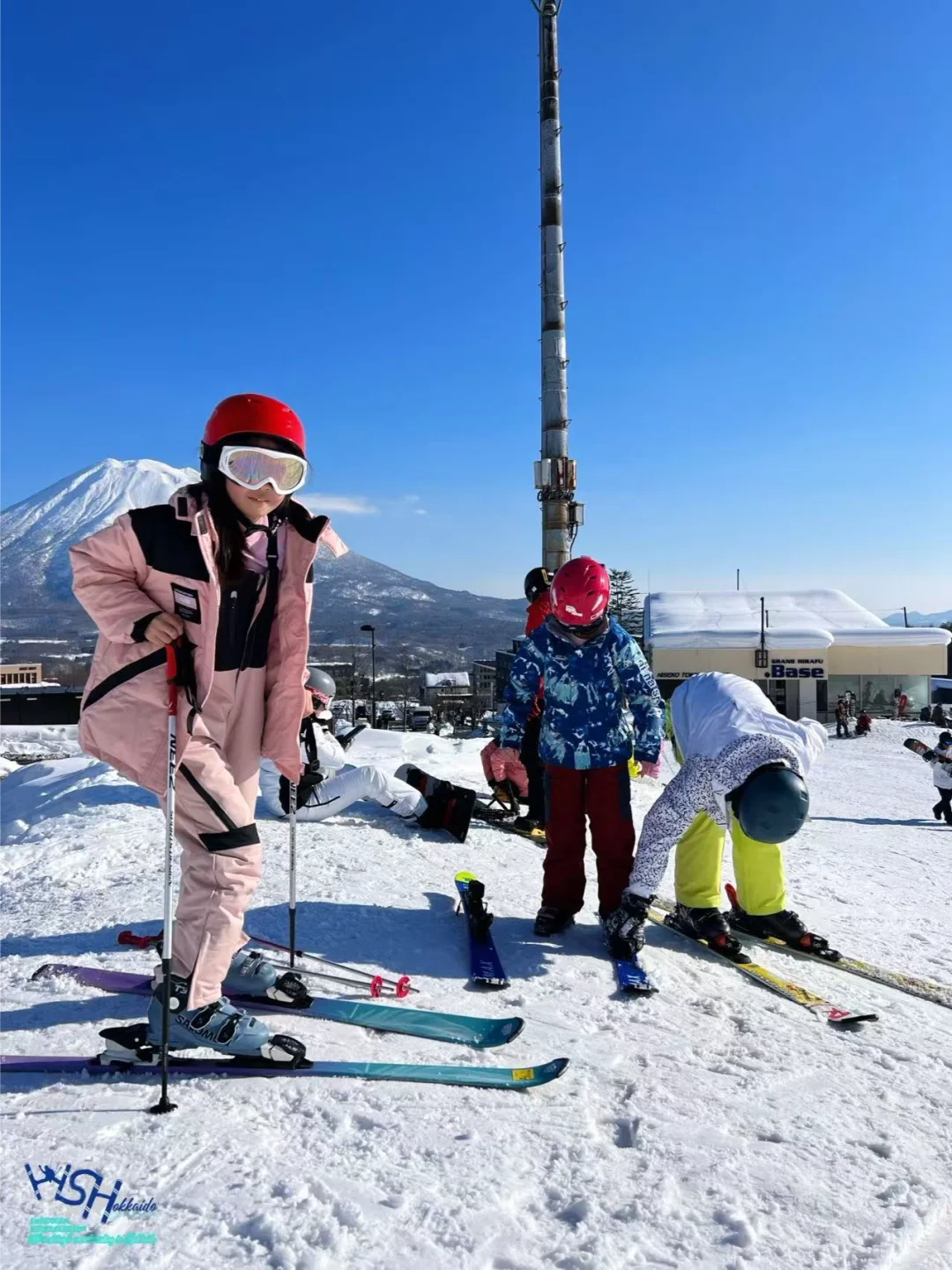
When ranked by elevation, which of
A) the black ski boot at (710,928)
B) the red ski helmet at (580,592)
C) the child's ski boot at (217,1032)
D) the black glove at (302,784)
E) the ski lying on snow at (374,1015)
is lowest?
the black ski boot at (710,928)

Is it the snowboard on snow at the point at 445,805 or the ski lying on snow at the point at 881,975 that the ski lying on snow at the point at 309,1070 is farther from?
the snowboard on snow at the point at 445,805

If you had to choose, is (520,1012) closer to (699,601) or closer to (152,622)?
(152,622)

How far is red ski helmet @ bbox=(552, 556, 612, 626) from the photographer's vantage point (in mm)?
4160

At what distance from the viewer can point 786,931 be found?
4.10 metres

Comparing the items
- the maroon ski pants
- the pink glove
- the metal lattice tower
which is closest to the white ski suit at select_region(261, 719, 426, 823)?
the pink glove

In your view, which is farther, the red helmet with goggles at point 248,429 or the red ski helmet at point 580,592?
the red ski helmet at point 580,592

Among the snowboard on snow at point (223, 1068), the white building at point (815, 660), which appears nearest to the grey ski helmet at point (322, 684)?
the snowboard on snow at point (223, 1068)

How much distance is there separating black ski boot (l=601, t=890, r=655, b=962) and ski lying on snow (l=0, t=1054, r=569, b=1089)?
1267mm

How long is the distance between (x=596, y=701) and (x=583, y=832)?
0.75 m

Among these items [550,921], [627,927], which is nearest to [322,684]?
[550,921]

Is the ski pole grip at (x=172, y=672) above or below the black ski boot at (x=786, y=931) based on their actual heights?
above

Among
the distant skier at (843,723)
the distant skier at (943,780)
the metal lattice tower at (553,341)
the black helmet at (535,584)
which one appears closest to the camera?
the black helmet at (535,584)

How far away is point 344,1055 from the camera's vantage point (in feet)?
8.71

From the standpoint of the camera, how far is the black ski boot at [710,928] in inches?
153
